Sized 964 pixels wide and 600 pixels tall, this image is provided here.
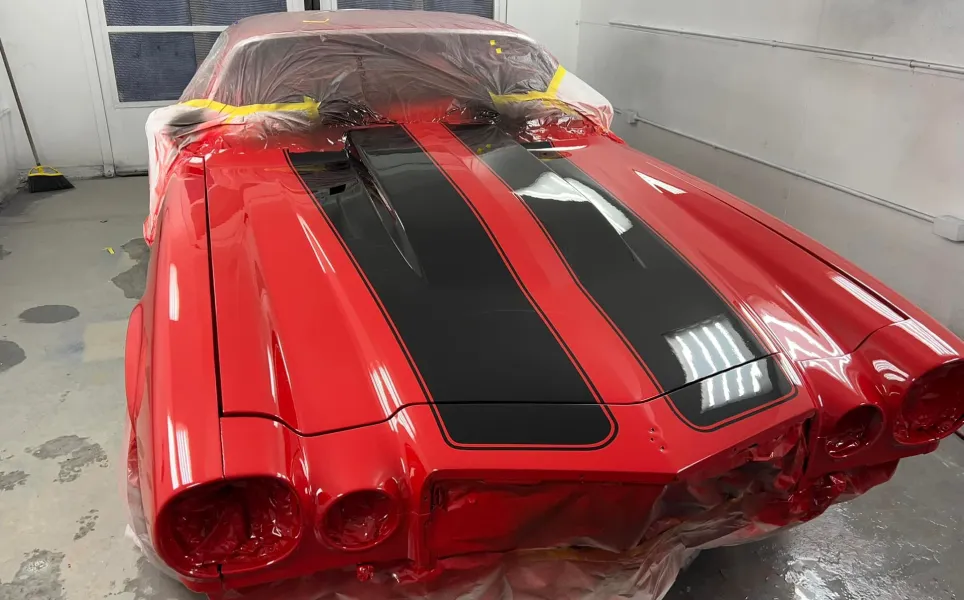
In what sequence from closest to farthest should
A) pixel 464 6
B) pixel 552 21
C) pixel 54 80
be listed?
pixel 54 80 → pixel 464 6 → pixel 552 21

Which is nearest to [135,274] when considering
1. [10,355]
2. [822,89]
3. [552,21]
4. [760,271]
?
[10,355]

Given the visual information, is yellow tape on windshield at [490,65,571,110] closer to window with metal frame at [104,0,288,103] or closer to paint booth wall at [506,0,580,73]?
paint booth wall at [506,0,580,73]

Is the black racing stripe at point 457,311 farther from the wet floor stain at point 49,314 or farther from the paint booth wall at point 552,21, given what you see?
→ the paint booth wall at point 552,21

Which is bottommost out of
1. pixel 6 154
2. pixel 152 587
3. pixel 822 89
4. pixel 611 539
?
pixel 152 587

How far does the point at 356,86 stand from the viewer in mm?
2314

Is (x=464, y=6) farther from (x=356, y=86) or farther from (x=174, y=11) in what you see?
(x=356, y=86)

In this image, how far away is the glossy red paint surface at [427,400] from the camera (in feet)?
3.36

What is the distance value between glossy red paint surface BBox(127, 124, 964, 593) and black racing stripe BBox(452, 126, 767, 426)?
4cm

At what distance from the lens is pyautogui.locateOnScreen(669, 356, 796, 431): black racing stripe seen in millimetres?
1188

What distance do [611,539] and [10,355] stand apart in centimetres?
234

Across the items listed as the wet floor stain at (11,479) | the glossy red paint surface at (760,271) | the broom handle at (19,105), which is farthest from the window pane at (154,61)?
the glossy red paint surface at (760,271)

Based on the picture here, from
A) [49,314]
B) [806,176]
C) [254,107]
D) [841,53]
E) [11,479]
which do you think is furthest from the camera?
[806,176]

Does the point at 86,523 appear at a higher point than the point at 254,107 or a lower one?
lower

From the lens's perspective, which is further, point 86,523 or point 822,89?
point 822,89
